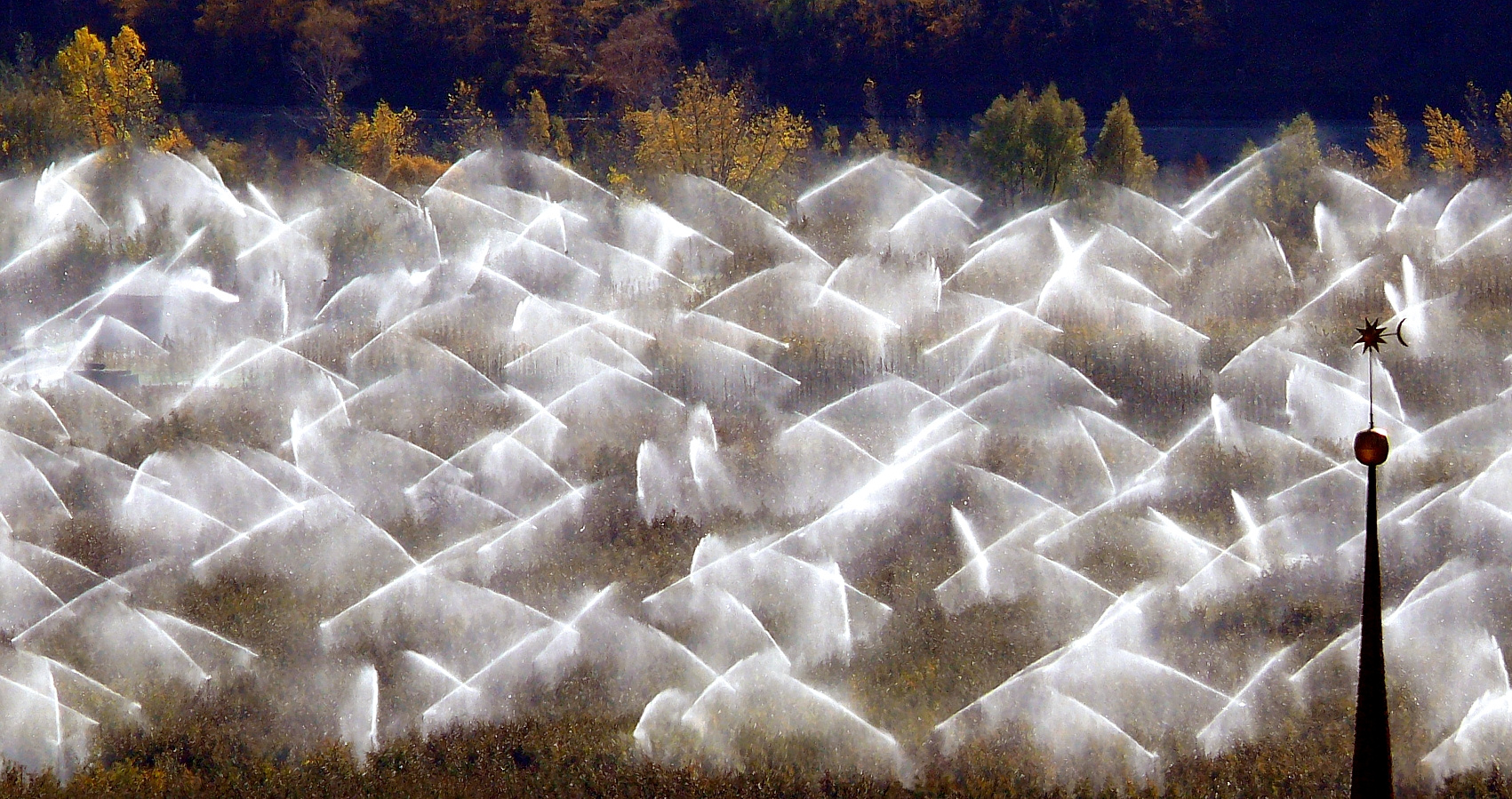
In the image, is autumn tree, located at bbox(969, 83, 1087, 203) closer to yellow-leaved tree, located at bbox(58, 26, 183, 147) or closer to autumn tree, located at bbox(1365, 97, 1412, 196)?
autumn tree, located at bbox(1365, 97, 1412, 196)

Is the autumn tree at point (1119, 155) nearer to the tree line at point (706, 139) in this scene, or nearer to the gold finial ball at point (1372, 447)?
the tree line at point (706, 139)

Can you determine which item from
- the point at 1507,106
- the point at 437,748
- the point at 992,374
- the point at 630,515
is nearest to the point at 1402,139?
the point at 1507,106

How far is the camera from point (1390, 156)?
1905 inches

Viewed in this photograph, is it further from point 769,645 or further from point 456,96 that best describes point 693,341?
point 456,96

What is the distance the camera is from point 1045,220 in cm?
3834

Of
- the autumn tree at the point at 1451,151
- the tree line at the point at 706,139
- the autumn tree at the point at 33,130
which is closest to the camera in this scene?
the tree line at the point at 706,139

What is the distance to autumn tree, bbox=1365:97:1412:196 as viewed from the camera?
44.8 meters

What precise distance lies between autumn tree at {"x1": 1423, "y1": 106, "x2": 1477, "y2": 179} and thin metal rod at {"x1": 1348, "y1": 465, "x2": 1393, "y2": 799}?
132 ft

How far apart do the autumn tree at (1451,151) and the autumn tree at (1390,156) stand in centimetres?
88

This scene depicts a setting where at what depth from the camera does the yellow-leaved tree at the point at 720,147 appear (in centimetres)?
4384

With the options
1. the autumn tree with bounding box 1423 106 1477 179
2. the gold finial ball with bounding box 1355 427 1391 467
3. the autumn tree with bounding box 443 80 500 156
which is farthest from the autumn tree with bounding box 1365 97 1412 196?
the gold finial ball with bounding box 1355 427 1391 467

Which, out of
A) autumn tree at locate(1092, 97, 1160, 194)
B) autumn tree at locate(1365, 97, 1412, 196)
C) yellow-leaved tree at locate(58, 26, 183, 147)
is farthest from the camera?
yellow-leaved tree at locate(58, 26, 183, 147)

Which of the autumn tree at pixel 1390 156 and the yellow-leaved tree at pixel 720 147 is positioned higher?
the yellow-leaved tree at pixel 720 147

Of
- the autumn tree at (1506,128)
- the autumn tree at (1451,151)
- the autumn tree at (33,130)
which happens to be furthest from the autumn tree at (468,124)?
the autumn tree at (1506,128)
